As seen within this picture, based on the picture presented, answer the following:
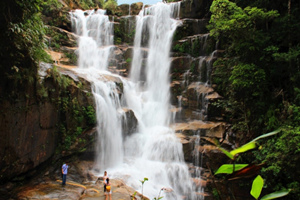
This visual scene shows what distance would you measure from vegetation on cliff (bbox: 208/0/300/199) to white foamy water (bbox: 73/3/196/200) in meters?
4.05

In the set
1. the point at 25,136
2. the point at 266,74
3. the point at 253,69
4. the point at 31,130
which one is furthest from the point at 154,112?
the point at 25,136

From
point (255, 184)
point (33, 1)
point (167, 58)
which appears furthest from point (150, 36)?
point (255, 184)

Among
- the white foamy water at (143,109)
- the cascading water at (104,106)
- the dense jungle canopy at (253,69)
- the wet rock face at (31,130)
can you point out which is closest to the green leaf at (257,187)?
the dense jungle canopy at (253,69)

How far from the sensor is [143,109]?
1437 centimetres

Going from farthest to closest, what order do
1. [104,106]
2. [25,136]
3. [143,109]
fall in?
1. [143,109]
2. [104,106]
3. [25,136]

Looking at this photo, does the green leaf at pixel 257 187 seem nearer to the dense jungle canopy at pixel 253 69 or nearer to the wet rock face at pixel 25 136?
the dense jungle canopy at pixel 253 69

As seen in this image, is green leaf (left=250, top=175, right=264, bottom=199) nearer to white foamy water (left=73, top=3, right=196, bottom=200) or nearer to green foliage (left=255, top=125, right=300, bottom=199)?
green foliage (left=255, top=125, right=300, bottom=199)

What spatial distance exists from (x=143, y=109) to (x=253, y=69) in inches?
298

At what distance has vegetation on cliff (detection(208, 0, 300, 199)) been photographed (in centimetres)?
863

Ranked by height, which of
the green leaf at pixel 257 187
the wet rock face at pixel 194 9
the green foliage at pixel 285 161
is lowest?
the green foliage at pixel 285 161

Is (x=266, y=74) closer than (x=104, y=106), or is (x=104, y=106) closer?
(x=266, y=74)

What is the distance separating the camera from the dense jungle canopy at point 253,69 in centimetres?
664

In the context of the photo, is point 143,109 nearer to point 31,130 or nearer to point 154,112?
point 154,112

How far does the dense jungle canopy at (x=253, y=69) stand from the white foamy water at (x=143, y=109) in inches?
147
